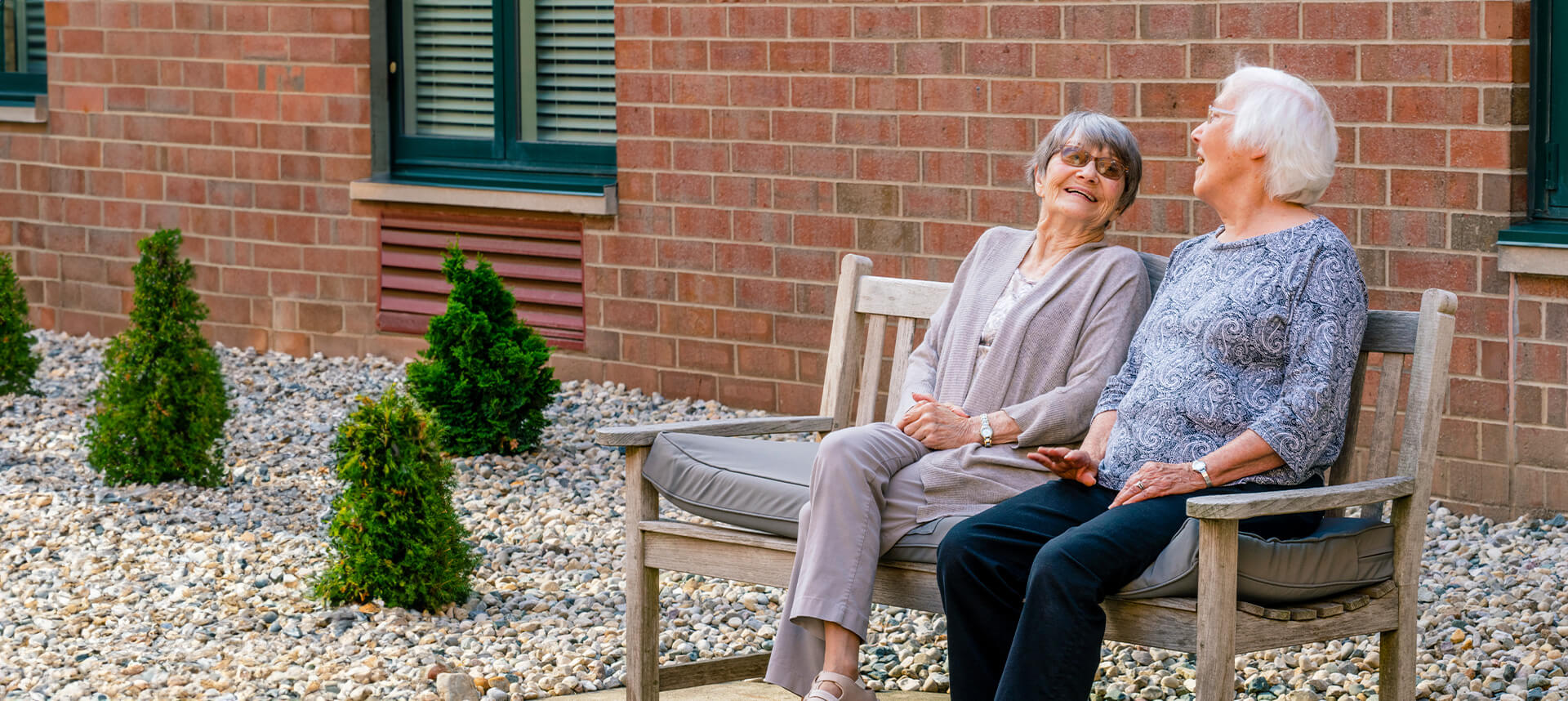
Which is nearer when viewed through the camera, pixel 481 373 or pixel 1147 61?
pixel 1147 61

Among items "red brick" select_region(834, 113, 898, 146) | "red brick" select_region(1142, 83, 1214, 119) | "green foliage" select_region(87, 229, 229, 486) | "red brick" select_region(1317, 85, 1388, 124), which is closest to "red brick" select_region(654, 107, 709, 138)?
"red brick" select_region(834, 113, 898, 146)

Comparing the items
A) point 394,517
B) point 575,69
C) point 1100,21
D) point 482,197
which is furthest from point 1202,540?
point 575,69

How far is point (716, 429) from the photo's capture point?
399 cm

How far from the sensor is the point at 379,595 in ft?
15.1

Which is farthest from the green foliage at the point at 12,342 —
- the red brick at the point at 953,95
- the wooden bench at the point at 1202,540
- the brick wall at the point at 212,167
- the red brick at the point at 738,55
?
the wooden bench at the point at 1202,540

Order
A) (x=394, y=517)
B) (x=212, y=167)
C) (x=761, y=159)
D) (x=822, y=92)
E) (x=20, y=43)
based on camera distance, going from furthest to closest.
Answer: (x=20, y=43) < (x=212, y=167) < (x=761, y=159) < (x=822, y=92) < (x=394, y=517)

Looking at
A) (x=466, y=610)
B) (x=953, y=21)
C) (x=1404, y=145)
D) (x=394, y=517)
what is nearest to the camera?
(x=394, y=517)

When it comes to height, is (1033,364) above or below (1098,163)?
below

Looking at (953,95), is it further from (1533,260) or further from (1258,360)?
(1258,360)

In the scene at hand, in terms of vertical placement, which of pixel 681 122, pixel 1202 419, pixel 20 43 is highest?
pixel 20 43

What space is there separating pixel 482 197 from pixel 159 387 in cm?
233

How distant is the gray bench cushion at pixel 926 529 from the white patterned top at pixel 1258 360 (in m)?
0.18

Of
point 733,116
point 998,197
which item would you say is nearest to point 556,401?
point 733,116

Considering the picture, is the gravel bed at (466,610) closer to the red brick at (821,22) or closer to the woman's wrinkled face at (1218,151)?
the woman's wrinkled face at (1218,151)
